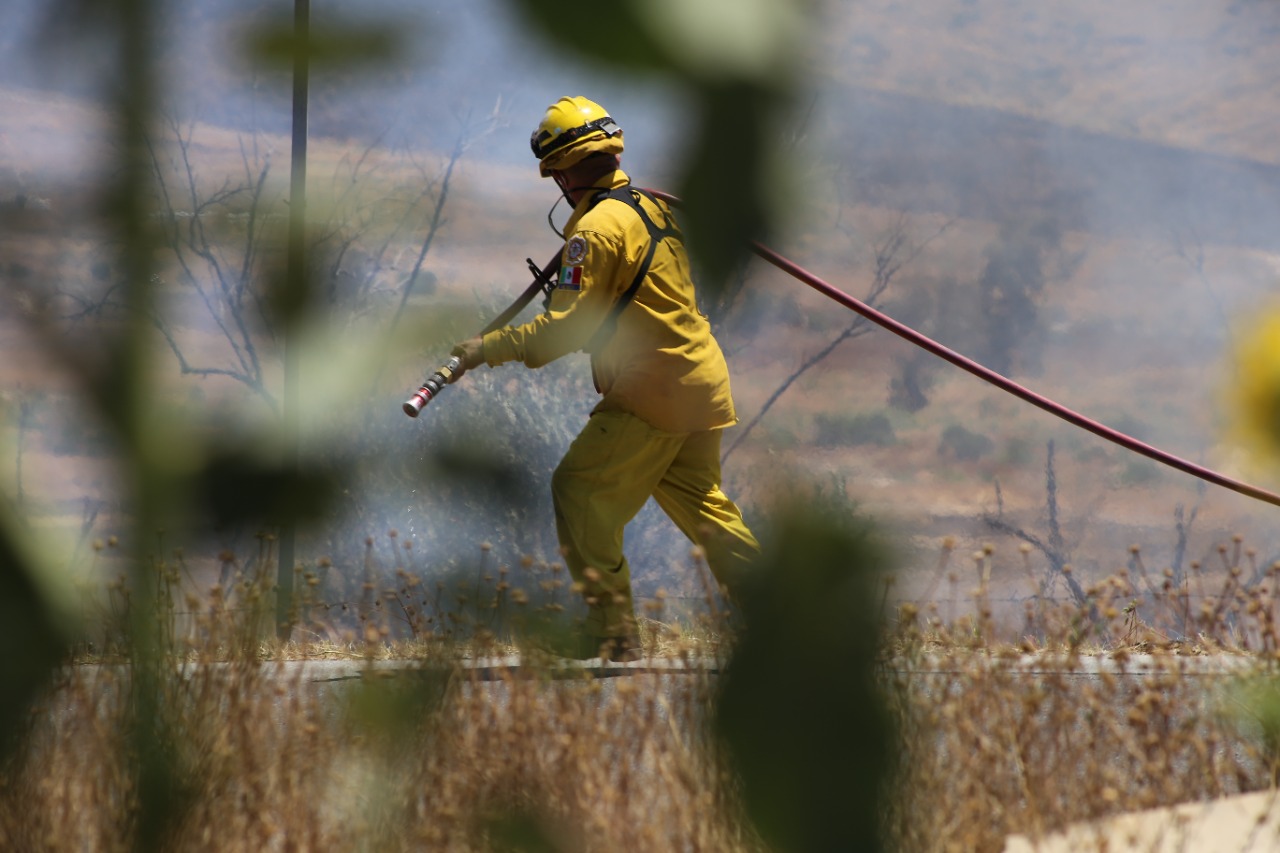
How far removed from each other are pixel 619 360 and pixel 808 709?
97mm

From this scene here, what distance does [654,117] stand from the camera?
24cm

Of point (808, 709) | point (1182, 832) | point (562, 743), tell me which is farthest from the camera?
point (1182, 832)

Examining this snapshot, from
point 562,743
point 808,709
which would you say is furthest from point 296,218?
point 562,743

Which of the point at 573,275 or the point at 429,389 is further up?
the point at 573,275

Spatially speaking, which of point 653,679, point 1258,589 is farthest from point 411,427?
point 1258,589

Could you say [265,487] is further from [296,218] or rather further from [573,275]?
[573,275]

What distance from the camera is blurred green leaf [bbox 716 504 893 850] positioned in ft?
0.83

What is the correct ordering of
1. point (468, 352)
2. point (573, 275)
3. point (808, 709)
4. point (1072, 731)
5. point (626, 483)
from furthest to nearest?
point (626, 483) → point (1072, 731) → point (573, 275) → point (468, 352) → point (808, 709)

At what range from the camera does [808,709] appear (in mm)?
260

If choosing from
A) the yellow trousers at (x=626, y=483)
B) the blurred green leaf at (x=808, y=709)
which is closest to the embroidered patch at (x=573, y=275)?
the blurred green leaf at (x=808, y=709)

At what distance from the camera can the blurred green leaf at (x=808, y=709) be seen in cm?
25

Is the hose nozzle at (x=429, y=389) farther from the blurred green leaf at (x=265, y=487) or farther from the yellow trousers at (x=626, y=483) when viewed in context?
the yellow trousers at (x=626, y=483)

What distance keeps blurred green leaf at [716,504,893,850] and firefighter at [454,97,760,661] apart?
0.01 m

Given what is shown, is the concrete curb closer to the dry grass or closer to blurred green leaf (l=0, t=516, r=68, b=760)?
the dry grass
